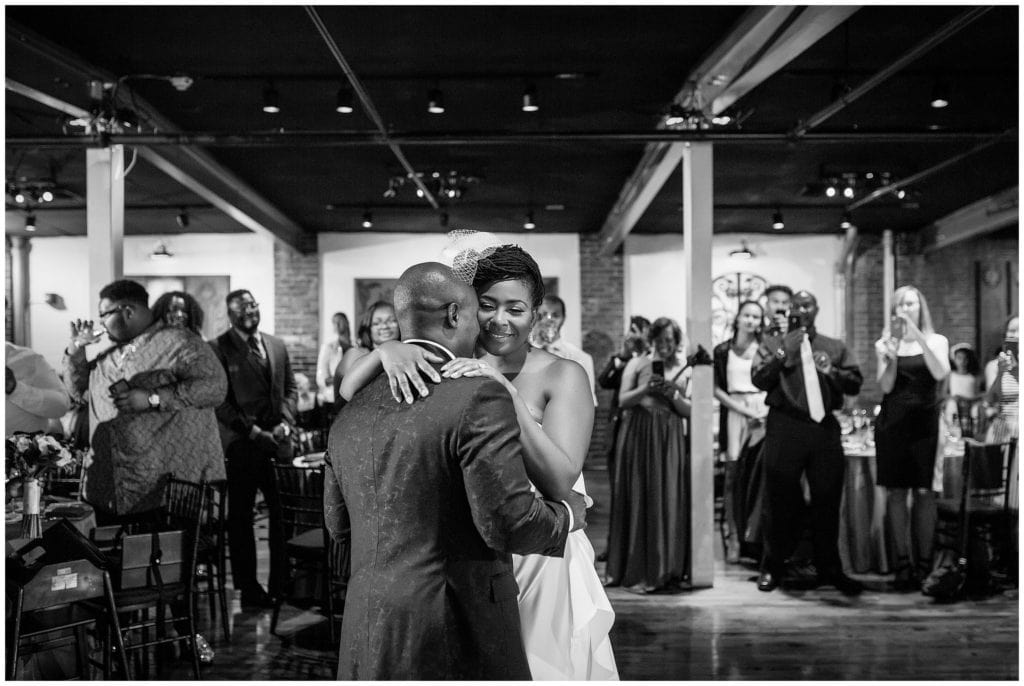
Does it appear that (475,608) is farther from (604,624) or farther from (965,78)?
(965,78)

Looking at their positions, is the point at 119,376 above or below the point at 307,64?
below

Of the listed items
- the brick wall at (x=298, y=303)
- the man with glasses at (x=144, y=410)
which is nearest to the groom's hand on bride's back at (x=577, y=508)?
the man with glasses at (x=144, y=410)

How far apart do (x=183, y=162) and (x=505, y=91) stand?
2.95 metres

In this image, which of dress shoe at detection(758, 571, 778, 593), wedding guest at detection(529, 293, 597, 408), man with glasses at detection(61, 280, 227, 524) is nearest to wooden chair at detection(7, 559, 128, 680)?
man with glasses at detection(61, 280, 227, 524)

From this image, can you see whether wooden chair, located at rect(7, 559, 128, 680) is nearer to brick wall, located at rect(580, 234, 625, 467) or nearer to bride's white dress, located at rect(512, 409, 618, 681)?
bride's white dress, located at rect(512, 409, 618, 681)

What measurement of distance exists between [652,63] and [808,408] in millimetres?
2286

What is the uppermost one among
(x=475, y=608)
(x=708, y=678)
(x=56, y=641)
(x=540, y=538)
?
(x=540, y=538)

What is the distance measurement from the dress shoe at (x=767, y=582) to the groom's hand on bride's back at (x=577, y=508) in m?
3.80

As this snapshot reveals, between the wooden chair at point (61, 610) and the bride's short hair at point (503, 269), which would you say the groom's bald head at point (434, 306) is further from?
the wooden chair at point (61, 610)

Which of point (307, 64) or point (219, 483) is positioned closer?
point (219, 483)

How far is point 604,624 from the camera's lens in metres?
2.34

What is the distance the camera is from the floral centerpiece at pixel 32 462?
3178mm

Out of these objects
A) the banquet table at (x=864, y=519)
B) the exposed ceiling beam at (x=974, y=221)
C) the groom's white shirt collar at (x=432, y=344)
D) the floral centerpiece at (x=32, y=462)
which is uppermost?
the exposed ceiling beam at (x=974, y=221)

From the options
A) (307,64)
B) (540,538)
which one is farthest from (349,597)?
(307,64)
